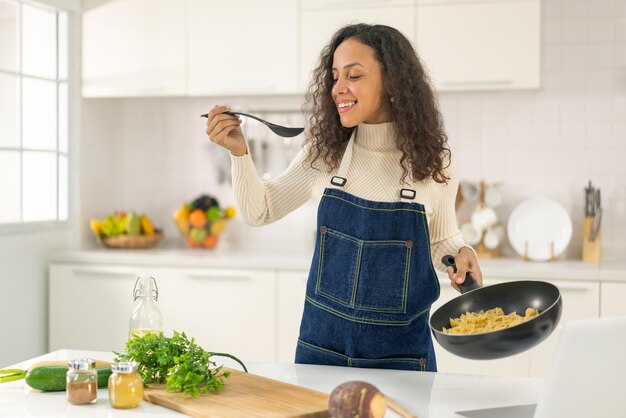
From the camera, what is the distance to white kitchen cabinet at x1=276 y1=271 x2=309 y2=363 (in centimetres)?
382

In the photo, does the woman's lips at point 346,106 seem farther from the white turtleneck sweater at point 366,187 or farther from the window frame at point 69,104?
the window frame at point 69,104

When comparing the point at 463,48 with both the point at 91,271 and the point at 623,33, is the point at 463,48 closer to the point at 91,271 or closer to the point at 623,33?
the point at 623,33

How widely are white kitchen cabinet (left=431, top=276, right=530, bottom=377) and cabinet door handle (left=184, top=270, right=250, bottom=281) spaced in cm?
88

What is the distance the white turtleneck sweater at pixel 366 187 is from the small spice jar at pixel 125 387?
2.50ft

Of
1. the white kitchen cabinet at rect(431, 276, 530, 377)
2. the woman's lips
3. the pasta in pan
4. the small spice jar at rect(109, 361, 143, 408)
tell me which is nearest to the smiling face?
the woman's lips

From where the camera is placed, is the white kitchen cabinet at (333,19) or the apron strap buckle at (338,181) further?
the white kitchen cabinet at (333,19)

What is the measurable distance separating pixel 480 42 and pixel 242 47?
1140 millimetres

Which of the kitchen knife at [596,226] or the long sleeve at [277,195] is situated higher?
the long sleeve at [277,195]

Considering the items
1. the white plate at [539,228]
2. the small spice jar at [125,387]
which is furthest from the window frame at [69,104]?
the small spice jar at [125,387]

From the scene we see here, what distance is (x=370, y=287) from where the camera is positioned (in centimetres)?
220

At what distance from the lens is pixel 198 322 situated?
13.0 feet

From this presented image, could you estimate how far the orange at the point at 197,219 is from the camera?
4.35m

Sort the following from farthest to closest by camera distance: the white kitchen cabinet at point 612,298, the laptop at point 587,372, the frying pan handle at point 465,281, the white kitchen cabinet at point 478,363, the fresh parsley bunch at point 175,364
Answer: the white kitchen cabinet at point 478,363, the white kitchen cabinet at point 612,298, the frying pan handle at point 465,281, the fresh parsley bunch at point 175,364, the laptop at point 587,372

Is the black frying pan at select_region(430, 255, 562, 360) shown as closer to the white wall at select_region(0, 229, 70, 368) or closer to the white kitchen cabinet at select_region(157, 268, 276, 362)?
the white kitchen cabinet at select_region(157, 268, 276, 362)
